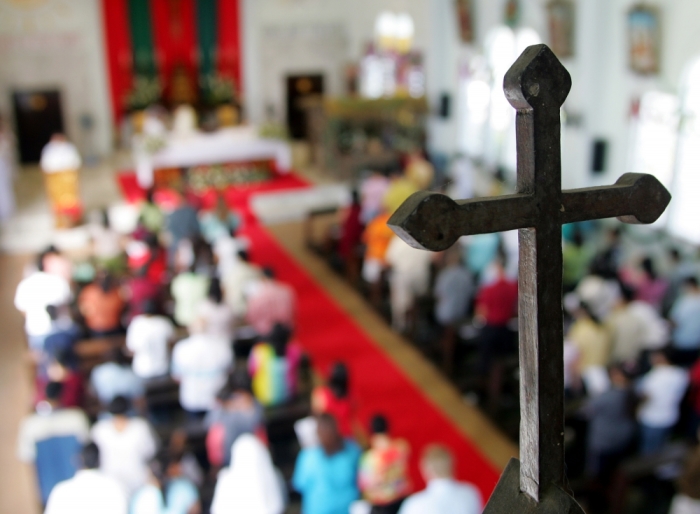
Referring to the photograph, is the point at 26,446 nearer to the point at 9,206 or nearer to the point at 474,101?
the point at 9,206

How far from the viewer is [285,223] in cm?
1513

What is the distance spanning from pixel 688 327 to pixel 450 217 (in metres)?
6.54

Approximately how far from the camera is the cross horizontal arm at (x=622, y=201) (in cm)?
200

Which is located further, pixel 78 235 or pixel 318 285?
pixel 78 235

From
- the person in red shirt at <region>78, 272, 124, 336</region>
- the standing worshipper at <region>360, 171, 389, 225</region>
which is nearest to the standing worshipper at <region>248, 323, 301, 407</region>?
the person in red shirt at <region>78, 272, 124, 336</region>

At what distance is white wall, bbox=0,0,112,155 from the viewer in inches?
772

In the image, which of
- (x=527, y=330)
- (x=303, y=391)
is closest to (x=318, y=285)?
(x=303, y=391)

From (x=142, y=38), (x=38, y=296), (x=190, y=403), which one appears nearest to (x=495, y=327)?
(x=190, y=403)

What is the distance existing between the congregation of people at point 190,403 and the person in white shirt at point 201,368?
0.04ft

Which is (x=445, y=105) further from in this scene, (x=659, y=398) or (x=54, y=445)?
(x=54, y=445)

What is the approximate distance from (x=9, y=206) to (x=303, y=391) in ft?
35.5

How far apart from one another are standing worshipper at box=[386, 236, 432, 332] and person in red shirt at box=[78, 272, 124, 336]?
3.36 metres

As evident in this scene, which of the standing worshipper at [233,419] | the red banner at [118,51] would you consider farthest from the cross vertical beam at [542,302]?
the red banner at [118,51]

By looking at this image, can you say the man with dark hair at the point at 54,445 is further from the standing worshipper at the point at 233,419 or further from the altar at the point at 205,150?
the altar at the point at 205,150
